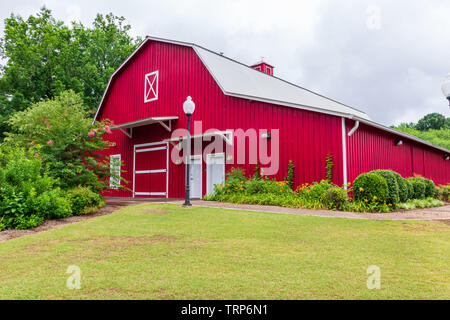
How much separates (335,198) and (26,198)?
24.8ft

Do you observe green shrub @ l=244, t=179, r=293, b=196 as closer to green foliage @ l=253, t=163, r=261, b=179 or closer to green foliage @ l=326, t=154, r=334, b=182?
green foliage @ l=253, t=163, r=261, b=179

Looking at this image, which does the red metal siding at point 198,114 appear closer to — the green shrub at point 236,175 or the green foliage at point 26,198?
the green shrub at point 236,175

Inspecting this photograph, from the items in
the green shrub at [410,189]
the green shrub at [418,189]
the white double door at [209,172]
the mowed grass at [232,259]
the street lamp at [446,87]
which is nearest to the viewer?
the mowed grass at [232,259]

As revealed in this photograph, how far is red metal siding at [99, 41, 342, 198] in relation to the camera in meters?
9.88

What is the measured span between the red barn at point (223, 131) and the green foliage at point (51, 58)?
8617 mm

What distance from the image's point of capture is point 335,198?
8.38 metres

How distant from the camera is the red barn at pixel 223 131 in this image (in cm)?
996

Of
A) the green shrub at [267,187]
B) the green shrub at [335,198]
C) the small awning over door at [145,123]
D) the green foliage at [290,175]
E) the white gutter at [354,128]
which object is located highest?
the small awning over door at [145,123]

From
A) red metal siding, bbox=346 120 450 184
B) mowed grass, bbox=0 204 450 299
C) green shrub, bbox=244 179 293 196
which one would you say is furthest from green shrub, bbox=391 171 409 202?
mowed grass, bbox=0 204 450 299

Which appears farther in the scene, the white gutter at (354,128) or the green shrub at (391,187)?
the white gutter at (354,128)

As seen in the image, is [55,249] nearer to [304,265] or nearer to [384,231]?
[304,265]

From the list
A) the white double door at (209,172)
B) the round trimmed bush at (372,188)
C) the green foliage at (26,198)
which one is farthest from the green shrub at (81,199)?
the round trimmed bush at (372,188)
